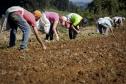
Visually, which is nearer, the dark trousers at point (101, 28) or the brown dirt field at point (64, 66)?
the brown dirt field at point (64, 66)

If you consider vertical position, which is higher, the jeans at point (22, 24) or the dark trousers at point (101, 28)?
the jeans at point (22, 24)

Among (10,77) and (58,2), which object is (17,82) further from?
(58,2)

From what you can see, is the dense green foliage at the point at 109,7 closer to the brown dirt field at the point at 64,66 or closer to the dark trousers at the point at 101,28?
the dark trousers at the point at 101,28

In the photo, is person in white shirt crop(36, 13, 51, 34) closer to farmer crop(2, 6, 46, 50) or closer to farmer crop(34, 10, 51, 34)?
farmer crop(34, 10, 51, 34)

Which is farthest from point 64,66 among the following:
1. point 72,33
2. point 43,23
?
point 72,33

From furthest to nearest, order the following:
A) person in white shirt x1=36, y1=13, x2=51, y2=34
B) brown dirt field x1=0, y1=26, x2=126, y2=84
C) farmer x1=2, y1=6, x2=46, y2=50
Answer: person in white shirt x1=36, y1=13, x2=51, y2=34, farmer x1=2, y1=6, x2=46, y2=50, brown dirt field x1=0, y1=26, x2=126, y2=84

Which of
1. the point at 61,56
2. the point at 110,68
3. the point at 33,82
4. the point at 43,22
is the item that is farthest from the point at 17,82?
the point at 43,22

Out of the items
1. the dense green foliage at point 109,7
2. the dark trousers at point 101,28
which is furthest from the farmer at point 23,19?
the dense green foliage at point 109,7

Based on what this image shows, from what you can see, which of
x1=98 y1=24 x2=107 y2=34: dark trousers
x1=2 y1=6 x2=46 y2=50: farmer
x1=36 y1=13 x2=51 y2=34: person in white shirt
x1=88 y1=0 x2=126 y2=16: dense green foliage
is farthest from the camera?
x1=88 y1=0 x2=126 y2=16: dense green foliage

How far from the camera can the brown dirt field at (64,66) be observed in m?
6.70

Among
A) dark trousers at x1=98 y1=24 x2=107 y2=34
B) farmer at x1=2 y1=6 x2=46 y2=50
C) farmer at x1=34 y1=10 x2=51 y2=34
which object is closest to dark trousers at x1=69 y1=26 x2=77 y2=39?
dark trousers at x1=98 y1=24 x2=107 y2=34

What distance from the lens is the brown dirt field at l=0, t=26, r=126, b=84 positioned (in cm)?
670

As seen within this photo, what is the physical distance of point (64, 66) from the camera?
26.1 feet

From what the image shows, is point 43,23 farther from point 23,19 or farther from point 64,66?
point 64,66
